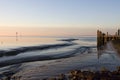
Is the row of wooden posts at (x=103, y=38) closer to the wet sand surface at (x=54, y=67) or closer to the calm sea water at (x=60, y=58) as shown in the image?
the calm sea water at (x=60, y=58)

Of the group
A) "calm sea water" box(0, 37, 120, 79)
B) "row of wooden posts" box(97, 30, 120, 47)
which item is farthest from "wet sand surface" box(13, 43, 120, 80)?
"row of wooden posts" box(97, 30, 120, 47)

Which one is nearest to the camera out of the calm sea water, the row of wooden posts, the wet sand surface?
the wet sand surface

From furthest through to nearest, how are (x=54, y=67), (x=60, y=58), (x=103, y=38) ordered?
(x=103, y=38) < (x=60, y=58) < (x=54, y=67)

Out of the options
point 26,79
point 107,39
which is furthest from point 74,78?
point 107,39

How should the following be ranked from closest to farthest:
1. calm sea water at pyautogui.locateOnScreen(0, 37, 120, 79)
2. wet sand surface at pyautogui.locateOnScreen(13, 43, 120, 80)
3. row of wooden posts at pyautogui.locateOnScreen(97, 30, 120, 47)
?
1. wet sand surface at pyautogui.locateOnScreen(13, 43, 120, 80)
2. calm sea water at pyautogui.locateOnScreen(0, 37, 120, 79)
3. row of wooden posts at pyautogui.locateOnScreen(97, 30, 120, 47)

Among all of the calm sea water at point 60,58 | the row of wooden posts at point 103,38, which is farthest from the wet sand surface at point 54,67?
the row of wooden posts at point 103,38

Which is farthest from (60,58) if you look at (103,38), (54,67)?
(103,38)

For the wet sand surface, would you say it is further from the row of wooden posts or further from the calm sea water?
the row of wooden posts

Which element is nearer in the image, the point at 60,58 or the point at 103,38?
the point at 60,58

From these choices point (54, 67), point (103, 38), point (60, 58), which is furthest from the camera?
point (103, 38)

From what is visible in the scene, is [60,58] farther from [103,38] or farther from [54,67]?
[103,38]

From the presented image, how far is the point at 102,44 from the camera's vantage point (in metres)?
60.2

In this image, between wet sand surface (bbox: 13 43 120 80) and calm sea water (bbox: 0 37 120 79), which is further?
calm sea water (bbox: 0 37 120 79)

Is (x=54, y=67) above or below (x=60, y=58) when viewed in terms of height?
above
